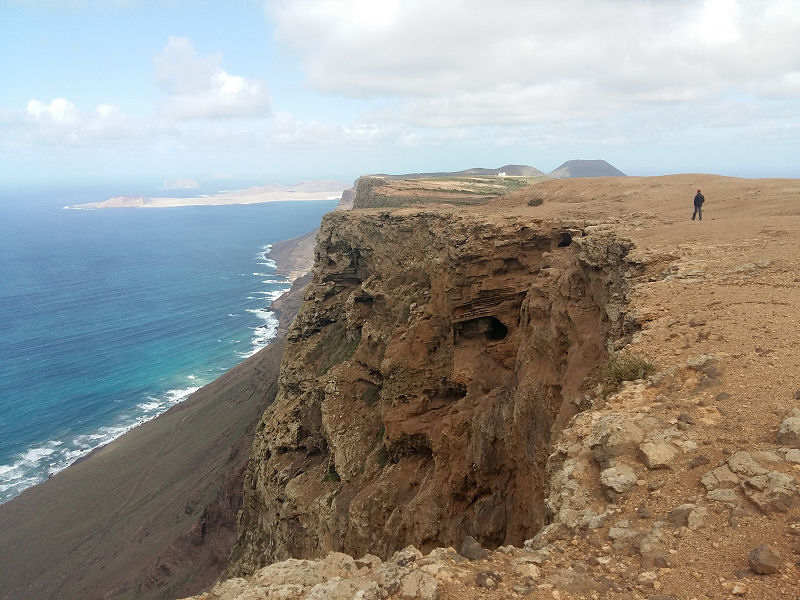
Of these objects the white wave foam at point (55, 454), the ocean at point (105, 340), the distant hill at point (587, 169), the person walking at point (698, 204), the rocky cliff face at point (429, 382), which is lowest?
the white wave foam at point (55, 454)

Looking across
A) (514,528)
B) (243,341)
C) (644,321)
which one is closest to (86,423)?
(243,341)

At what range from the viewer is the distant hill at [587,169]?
16175cm

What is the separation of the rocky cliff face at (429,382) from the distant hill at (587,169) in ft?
453

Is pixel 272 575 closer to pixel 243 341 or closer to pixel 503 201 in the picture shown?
pixel 503 201

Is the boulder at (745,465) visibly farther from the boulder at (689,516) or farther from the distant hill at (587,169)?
the distant hill at (587,169)

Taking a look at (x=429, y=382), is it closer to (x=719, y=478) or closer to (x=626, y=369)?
(x=626, y=369)

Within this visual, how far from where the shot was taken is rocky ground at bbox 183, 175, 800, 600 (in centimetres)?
533

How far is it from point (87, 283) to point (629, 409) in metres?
144

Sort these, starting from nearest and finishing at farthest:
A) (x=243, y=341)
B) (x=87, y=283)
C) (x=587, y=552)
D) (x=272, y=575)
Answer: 1. (x=587, y=552)
2. (x=272, y=575)
3. (x=243, y=341)
4. (x=87, y=283)

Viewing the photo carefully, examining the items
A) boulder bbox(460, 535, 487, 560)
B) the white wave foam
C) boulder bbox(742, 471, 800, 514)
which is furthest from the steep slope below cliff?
boulder bbox(742, 471, 800, 514)

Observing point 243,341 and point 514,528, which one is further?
point 243,341

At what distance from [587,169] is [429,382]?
6629 inches

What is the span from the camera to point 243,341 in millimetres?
89562

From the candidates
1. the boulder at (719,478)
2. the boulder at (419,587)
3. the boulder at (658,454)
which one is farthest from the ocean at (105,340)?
the boulder at (719,478)
